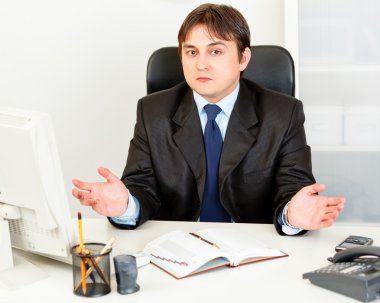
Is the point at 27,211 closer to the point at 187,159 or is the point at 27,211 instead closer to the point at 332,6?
the point at 187,159

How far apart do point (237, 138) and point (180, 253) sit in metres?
0.69

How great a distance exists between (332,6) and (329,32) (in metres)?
0.12

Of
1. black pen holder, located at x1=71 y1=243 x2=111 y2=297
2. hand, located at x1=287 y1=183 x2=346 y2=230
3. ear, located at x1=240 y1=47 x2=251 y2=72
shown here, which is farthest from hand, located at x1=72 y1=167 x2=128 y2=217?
ear, located at x1=240 y1=47 x2=251 y2=72

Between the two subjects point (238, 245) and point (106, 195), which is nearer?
point (238, 245)

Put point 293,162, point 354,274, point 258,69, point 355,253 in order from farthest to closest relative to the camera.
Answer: point 258,69 < point 293,162 < point 355,253 < point 354,274

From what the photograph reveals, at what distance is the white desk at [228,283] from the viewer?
58.4 inches

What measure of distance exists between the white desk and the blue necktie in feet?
1.42

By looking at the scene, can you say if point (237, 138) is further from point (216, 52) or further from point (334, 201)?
point (334, 201)

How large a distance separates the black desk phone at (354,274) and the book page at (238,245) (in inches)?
6.5

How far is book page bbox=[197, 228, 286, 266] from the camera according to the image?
1.67 m

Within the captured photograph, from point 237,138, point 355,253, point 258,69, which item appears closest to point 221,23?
point 258,69

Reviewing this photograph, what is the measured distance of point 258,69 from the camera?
2.50 meters

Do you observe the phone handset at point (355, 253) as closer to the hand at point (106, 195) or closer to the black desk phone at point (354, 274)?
the black desk phone at point (354, 274)

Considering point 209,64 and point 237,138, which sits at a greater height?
point 209,64
